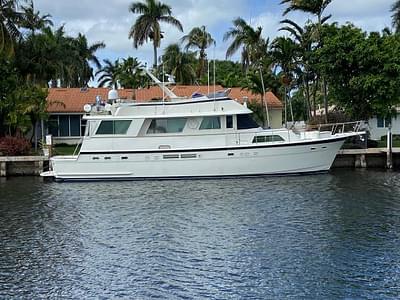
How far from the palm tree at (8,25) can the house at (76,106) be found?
17.6 ft

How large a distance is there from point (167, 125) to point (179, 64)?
28.9 m

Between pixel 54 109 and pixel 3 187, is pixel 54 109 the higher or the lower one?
the higher one

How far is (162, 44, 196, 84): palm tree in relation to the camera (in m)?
56.4

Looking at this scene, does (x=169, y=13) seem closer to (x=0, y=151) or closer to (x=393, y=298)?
(x=0, y=151)

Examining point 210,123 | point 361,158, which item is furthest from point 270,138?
point 361,158

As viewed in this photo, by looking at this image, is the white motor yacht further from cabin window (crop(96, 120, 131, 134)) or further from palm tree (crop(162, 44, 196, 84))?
palm tree (crop(162, 44, 196, 84))

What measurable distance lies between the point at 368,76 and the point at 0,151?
19.6m

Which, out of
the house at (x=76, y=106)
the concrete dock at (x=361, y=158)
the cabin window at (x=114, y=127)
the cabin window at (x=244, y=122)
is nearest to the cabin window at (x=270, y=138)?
the cabin window at (x=244, y=122)

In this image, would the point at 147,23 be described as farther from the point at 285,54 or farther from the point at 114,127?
the point at 114,127

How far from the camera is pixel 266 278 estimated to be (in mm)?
11844

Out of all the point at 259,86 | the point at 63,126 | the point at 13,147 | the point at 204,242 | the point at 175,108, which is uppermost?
the point at 259,86

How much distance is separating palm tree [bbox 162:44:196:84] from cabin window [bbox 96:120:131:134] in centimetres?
2860

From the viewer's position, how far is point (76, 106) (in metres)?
41.9

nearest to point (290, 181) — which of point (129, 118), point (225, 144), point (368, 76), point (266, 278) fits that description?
point (225, 144)
